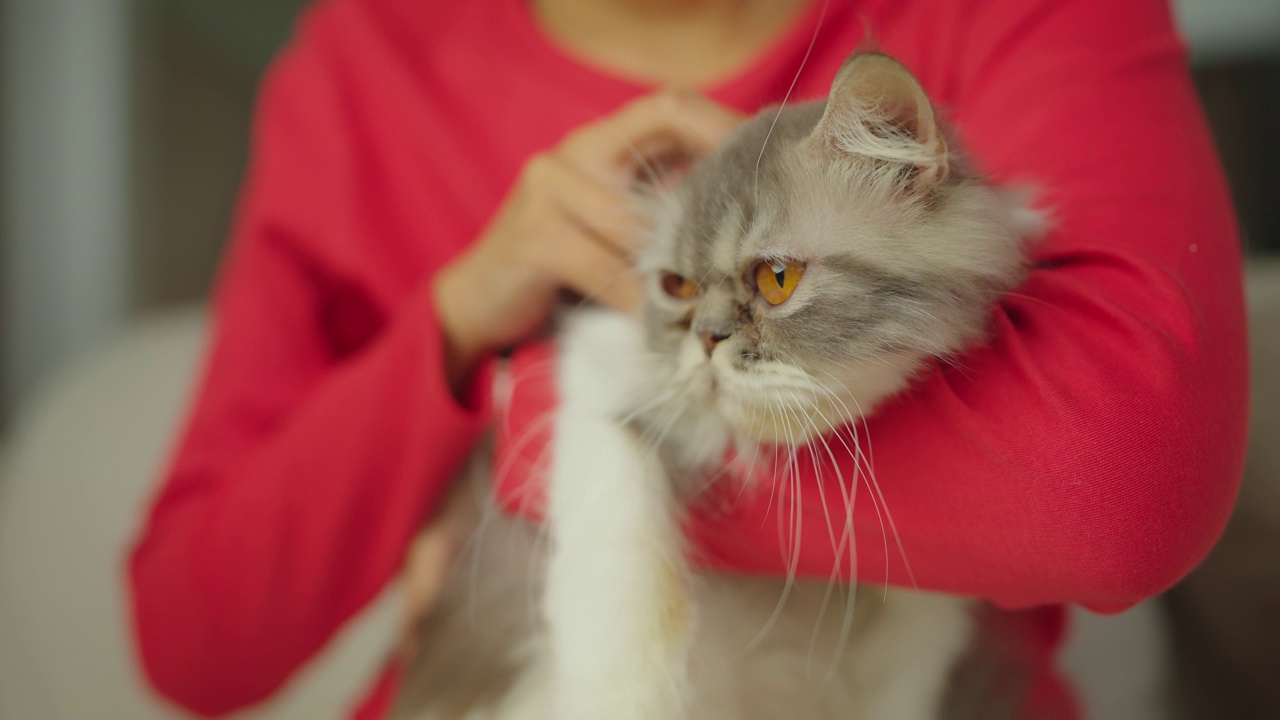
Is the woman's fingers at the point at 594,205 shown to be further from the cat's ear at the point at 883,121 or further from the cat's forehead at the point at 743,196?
the cat's ear at the point at 883,121

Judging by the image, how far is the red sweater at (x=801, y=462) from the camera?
370 millimetres

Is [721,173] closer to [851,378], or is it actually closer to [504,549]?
[851,378]

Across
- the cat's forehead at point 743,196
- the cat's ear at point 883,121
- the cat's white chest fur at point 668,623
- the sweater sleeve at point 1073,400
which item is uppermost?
the cat's ear at point 883,121

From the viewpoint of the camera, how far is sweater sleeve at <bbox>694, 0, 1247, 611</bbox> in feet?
1.18

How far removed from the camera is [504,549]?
1.84ft

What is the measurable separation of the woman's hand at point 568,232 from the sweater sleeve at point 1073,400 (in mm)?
153

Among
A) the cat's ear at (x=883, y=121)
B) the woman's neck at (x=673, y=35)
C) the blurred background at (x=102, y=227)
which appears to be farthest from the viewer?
the blurred background at (x=102, y=227)

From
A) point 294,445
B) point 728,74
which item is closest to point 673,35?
point 728,74

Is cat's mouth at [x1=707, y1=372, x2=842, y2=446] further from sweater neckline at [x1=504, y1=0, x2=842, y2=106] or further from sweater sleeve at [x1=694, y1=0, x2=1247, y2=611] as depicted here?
sweater neckline at [x1=504, y1=0, x2=842, y2=106]

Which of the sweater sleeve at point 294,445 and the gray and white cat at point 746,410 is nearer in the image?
the gray and white cat at point 746,410

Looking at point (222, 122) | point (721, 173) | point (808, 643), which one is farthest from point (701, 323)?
point (222, 122)

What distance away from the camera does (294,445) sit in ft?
2.15

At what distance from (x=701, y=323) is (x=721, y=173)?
8cm

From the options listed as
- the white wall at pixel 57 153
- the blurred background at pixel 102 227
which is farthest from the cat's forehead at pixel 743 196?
the white wall at pixel 57 153
